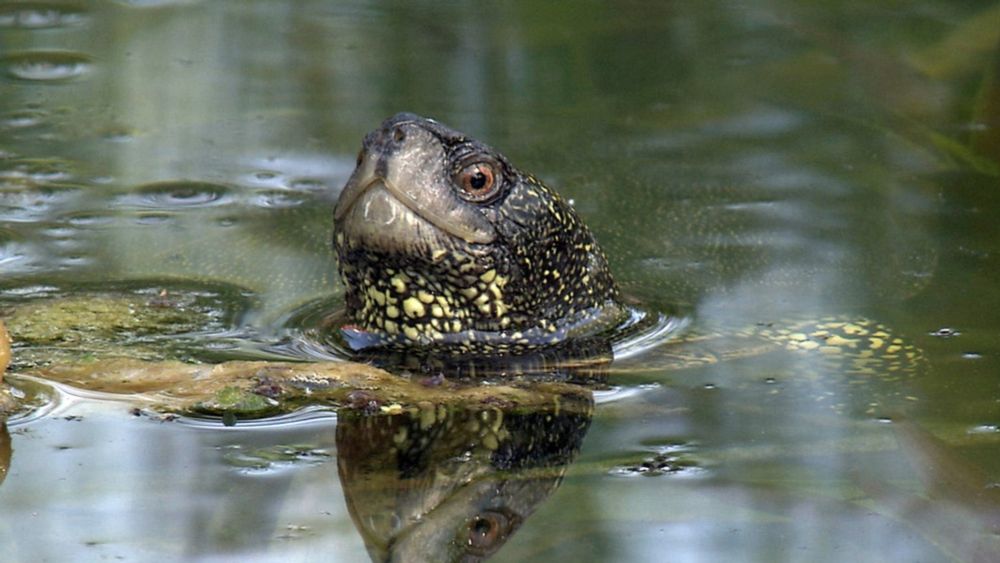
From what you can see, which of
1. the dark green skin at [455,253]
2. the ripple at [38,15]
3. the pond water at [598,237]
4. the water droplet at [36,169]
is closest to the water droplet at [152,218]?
the pond water at [598,237]

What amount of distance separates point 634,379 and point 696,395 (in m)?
0.22

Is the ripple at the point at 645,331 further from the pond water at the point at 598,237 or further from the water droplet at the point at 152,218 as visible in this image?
the water droplet at the point at 152,218

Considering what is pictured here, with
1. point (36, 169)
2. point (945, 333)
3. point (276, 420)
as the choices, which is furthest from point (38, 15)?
point (945, 333)

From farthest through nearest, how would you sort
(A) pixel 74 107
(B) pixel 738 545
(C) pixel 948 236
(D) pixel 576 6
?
(D) pixel 576 6
(A) pixel 74 107
(C) pixel 948 236
(B) pixel 738 545

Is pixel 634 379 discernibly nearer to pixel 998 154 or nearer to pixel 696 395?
pixel 696 395

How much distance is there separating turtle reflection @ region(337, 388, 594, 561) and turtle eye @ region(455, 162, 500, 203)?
578 millimetres

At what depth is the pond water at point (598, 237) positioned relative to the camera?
9.52 ft

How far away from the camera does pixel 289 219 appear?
5.14m

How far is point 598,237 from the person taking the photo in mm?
5090

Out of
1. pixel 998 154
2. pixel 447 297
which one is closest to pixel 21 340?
pixel 447 297

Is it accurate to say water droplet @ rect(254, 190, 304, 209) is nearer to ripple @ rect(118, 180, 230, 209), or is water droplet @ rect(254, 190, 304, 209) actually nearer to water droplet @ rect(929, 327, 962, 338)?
ripple @ rect(118, 180, 230, 209)

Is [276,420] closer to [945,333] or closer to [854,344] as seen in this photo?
[854,344]

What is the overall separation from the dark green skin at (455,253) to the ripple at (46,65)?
2858 millimetres

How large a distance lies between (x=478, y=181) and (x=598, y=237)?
122 cm
